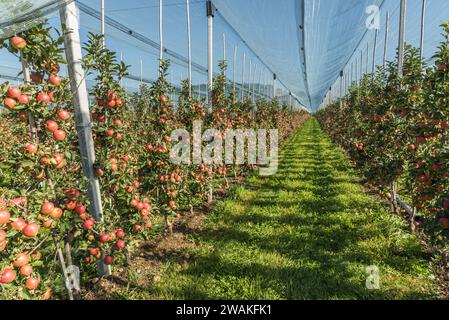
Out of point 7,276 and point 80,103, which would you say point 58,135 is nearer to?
point 80,103

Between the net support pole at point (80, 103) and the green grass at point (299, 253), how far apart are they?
3.18 feet

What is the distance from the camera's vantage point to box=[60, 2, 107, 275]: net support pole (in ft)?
8.31

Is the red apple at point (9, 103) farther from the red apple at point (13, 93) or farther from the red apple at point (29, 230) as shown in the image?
the red apple at point (29, 230)

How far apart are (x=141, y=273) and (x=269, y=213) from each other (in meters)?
2.26

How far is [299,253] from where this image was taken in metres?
3.54

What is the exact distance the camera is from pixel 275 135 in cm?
991

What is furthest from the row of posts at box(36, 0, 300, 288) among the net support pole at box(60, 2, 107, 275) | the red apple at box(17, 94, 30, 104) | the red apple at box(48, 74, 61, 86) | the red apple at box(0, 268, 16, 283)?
the red apple at box(0, 268, 16, 283)

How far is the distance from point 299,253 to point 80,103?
2801 millimetres

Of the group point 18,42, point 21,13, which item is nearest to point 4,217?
point 18,42

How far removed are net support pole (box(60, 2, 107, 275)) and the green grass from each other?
3.18 feet

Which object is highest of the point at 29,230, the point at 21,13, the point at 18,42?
the point at 21,13

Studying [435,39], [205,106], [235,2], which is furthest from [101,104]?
[435,39]

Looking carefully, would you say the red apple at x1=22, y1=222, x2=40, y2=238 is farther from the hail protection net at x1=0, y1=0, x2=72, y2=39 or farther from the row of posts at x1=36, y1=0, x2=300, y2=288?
the hail protection net at x1=0, y1=0, x2=72, y2=39
